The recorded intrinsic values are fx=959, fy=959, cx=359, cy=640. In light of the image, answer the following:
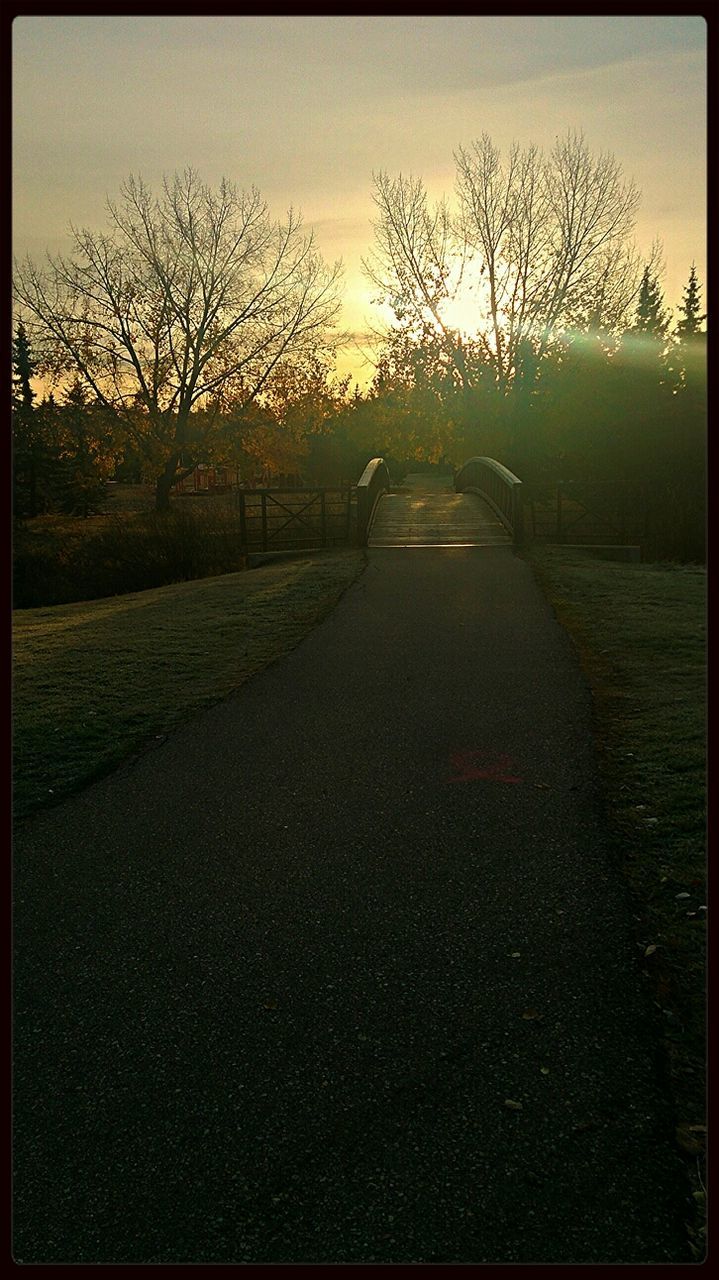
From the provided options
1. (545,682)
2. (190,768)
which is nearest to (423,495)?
(545,682)

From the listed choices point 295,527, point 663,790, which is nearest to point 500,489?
point 295,527

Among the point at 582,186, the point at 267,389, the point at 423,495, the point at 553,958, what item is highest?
the point at 582,186

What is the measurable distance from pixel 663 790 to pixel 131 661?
21.0 ft

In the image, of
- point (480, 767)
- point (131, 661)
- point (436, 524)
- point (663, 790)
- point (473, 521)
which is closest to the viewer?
point (663, 790)

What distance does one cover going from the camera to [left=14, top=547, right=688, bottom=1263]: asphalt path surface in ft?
8.38

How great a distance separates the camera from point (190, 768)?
652cm

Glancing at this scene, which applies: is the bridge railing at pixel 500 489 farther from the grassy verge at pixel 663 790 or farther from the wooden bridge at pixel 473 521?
the grassy verge at pixel 663 790

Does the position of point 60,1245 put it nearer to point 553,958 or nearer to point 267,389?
point 553,958

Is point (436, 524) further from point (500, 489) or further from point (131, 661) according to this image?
point (131, 661)

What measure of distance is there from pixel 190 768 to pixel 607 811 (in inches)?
109

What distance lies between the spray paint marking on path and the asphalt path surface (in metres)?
0.02

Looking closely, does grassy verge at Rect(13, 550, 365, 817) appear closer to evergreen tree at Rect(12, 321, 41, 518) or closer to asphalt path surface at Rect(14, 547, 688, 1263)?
asphalt path surface at Rect(14, 547, 688, 1263)

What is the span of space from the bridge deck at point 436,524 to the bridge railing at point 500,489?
1.03 feet

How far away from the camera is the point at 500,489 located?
27.2 m
